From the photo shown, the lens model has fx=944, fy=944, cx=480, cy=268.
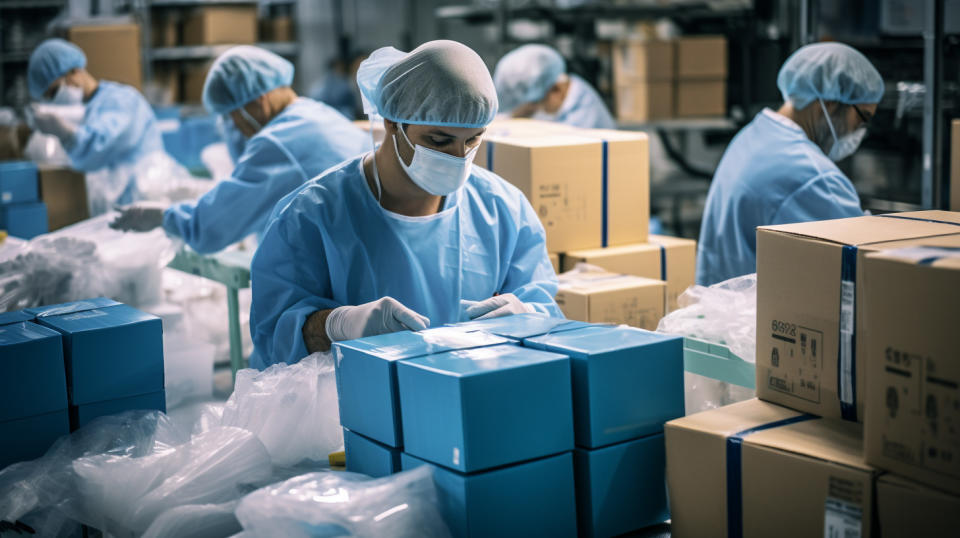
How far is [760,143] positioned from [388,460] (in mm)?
1916

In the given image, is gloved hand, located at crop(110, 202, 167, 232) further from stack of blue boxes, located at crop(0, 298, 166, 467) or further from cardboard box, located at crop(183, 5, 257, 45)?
cardboard box, located at crop(183, 5, 257, 45)

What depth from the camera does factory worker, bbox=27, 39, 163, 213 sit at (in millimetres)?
4711

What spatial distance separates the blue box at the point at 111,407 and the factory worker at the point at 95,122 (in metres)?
3.04

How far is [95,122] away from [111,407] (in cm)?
328

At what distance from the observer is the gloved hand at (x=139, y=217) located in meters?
3.53

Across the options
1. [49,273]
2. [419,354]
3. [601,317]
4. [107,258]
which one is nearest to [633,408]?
[419,354]

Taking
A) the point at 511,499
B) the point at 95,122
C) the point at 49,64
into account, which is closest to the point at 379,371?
the point at 511,499

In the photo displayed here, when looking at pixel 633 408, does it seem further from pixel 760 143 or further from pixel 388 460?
pixel 760 143

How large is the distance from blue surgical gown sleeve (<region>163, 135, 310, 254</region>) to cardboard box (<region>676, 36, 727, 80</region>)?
3233mm

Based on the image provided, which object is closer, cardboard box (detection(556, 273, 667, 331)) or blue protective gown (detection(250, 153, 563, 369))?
blue protective gown (detection(250, 153, 563, 369))

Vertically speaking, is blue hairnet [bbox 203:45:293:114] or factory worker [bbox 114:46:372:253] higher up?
blue hairnet [bbox 203:45:293:114]

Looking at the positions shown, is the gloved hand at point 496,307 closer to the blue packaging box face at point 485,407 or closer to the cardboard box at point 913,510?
the blue packaging box face at point 485,407

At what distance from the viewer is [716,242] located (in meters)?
Answer: 3.08

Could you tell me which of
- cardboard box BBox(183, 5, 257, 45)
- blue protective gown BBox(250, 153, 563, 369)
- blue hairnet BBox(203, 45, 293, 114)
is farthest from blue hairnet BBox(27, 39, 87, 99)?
blue protective gown BBox(250, 153, 563, 369)
